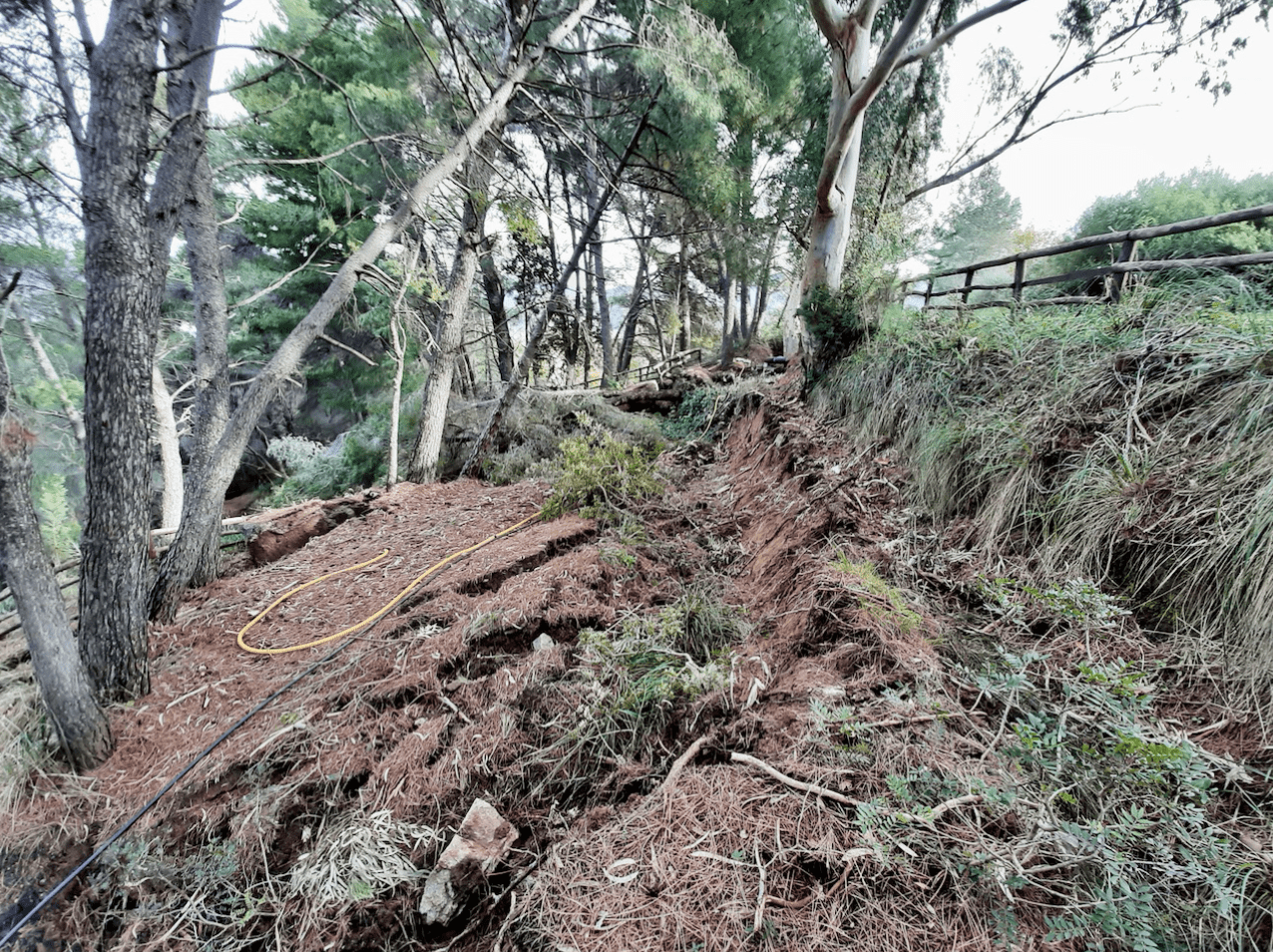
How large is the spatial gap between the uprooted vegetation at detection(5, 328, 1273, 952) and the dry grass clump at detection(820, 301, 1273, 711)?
44mm

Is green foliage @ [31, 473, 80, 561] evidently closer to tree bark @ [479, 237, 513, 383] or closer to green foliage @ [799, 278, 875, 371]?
tree bark @ [479, 237, 513, 383]

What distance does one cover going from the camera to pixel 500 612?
258 cm

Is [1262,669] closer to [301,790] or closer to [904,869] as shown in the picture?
[904,869]

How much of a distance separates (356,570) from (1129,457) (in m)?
5.01

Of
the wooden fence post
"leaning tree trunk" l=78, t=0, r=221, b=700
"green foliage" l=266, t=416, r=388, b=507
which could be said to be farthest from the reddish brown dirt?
"green foliage" l=266, t=416, r=388, b=507

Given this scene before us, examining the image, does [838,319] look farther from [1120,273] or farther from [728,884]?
[728,884]

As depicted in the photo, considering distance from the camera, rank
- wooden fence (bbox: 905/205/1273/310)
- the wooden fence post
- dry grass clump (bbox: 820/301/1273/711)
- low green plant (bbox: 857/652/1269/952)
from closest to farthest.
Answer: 1. low green plant (bbox: 857/652/1269/952)
2. dry grass clump (bbox: 820/301/1273/711)
3. wooden fence (bbox: 905/205/1273/310)
4. the wooden fence post

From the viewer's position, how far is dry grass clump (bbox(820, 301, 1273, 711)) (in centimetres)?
165

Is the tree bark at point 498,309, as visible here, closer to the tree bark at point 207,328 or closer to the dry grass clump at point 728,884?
the tree bark at point 207,328

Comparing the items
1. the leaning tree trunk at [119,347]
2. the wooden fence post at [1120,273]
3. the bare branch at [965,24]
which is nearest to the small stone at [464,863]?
the leaning tree trunk at [119,347]

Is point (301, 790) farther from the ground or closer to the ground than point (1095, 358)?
closer to the ground

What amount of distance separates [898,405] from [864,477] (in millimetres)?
683

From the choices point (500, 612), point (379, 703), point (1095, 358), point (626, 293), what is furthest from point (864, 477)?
point (626, 293)

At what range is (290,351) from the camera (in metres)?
4.01
